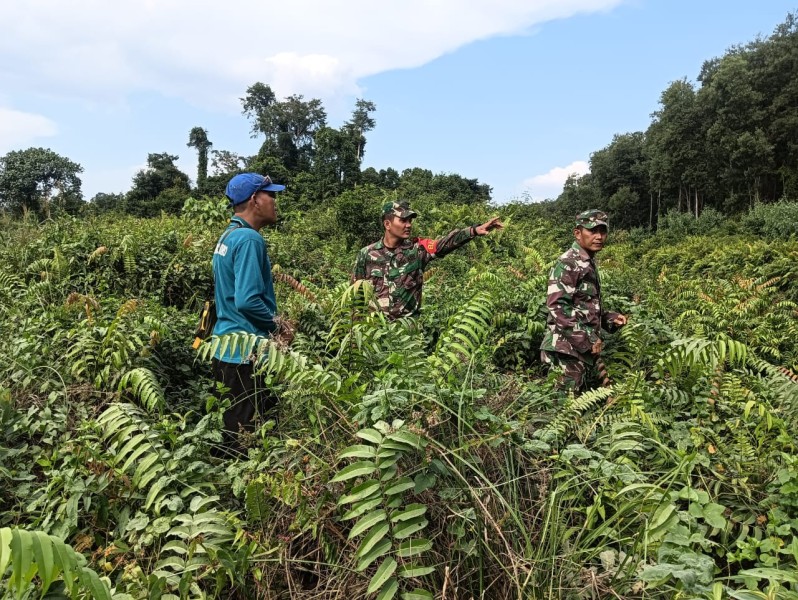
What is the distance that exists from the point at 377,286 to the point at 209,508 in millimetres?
2858

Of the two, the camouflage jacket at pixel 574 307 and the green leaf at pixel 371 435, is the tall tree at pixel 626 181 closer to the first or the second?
the camouflage jacket at pixel 574 307

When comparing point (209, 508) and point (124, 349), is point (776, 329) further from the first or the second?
point (124, 349)

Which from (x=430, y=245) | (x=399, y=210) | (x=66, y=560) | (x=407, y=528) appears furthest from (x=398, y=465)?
(x=430, y=245)

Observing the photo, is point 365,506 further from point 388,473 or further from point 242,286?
point 242,286

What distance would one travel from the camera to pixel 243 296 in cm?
344

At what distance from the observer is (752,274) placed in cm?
1224

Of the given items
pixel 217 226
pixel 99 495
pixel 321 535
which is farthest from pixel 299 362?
pixel 217 226

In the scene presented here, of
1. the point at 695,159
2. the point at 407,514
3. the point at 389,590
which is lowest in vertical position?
the point at 389,590

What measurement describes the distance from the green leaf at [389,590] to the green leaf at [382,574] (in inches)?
0.9

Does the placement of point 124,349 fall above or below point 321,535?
above

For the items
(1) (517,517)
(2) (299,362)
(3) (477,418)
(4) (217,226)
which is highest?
(4) (217,226)

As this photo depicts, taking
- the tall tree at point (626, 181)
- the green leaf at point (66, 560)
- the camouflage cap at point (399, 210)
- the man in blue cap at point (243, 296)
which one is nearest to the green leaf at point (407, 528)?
the green leaf at point (66, 560)

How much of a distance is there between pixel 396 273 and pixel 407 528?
3356 millimetres

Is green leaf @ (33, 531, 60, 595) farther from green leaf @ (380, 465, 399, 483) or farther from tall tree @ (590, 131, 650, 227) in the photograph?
tall tree @ (590, 131, 650, 227)
